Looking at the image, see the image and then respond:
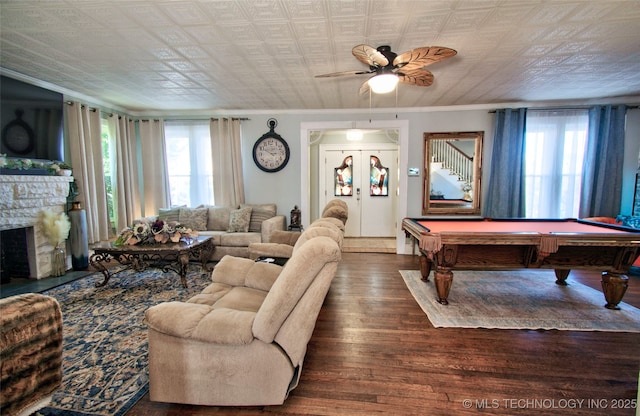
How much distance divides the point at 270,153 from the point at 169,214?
202 centimetres

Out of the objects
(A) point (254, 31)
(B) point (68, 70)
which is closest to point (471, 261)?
(A) point (254, 31)

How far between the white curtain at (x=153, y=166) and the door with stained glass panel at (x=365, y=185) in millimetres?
3201

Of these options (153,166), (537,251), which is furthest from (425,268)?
(153,166)

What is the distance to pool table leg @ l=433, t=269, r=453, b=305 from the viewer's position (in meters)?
2.85

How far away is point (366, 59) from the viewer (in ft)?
7.77

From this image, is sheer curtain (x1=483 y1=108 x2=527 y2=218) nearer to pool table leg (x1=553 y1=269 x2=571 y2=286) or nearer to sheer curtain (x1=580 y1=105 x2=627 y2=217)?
sheer curtain (x1=580 y1=105 x2=627 y2=217)

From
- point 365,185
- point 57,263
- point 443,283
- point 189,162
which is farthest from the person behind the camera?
point 365,185

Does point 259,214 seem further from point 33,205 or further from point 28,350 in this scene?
point 28,350

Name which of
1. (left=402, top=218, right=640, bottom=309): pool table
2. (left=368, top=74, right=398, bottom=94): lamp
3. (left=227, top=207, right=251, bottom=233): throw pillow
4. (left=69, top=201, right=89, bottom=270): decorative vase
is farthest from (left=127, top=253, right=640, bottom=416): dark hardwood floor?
(left=69, top=201, right=89, bottom=270): decorative vase

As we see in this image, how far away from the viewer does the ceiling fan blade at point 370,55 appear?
219 centimetres

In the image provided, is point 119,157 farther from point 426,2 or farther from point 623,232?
point 623,232

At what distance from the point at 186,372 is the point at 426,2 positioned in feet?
9.18

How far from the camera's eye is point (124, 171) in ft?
15.9

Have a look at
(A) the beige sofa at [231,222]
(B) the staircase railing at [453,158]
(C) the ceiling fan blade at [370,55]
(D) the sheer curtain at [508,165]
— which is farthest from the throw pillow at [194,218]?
(D) the sheer curtain at [508,165]
